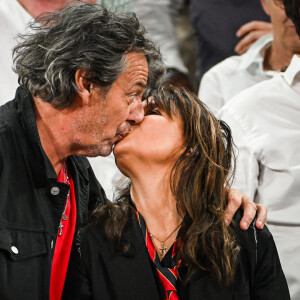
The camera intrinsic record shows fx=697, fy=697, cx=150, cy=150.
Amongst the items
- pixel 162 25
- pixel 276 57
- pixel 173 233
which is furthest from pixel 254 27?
pixel 173 233

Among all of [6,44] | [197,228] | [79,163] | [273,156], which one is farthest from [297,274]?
[6,44]

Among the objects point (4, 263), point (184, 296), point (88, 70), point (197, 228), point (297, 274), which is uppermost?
point (88, 70)

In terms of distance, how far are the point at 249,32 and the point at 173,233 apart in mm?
1910

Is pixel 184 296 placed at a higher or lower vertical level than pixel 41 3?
lower

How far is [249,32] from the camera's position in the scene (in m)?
3.96

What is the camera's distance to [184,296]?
2.28 m

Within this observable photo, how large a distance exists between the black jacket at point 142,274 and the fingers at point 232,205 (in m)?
0.04

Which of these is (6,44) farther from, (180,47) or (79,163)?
(180,47)

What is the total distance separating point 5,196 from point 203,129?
71 centimetres

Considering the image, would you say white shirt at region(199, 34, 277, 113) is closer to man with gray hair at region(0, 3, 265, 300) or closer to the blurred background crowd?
the blurred background crowd

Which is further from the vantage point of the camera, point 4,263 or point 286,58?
point 286,58

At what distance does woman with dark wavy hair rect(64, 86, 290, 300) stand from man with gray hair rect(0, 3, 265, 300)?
3.0 inches

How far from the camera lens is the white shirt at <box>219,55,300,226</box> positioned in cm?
289

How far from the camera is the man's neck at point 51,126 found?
91.7 inches
